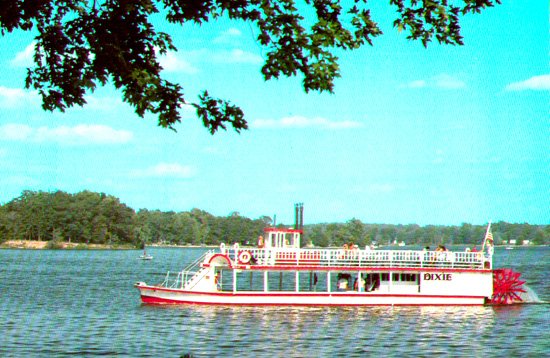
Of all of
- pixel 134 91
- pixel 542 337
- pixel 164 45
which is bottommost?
pixel 542 337

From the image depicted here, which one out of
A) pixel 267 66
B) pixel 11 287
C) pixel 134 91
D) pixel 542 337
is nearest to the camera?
pixel 267 66

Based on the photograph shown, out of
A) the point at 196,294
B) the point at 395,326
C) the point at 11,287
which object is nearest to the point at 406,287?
the point at 395,326

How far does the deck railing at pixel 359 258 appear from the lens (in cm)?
4906

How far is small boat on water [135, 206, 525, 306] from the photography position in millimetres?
49094


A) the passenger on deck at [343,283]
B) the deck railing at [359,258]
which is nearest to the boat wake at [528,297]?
the deck railing at [359,258]

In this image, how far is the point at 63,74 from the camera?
15.4m

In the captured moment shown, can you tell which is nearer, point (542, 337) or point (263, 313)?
point (542, 337)

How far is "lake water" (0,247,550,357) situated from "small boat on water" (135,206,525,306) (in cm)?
70

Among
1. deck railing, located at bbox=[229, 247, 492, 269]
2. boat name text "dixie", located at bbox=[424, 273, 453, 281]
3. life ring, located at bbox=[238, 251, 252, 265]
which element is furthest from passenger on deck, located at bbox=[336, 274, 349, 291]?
life ring, located at bbox=[238, 251, 252, 265]

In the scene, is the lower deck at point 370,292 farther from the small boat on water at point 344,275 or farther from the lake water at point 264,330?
the lake water at point 264,330

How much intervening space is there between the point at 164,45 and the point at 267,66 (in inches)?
103

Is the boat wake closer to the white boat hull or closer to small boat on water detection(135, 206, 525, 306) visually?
small boat on water detection(135, 206, 525, 306)

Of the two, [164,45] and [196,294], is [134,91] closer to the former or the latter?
[164,45]

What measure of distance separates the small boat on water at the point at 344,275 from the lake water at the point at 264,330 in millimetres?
697
